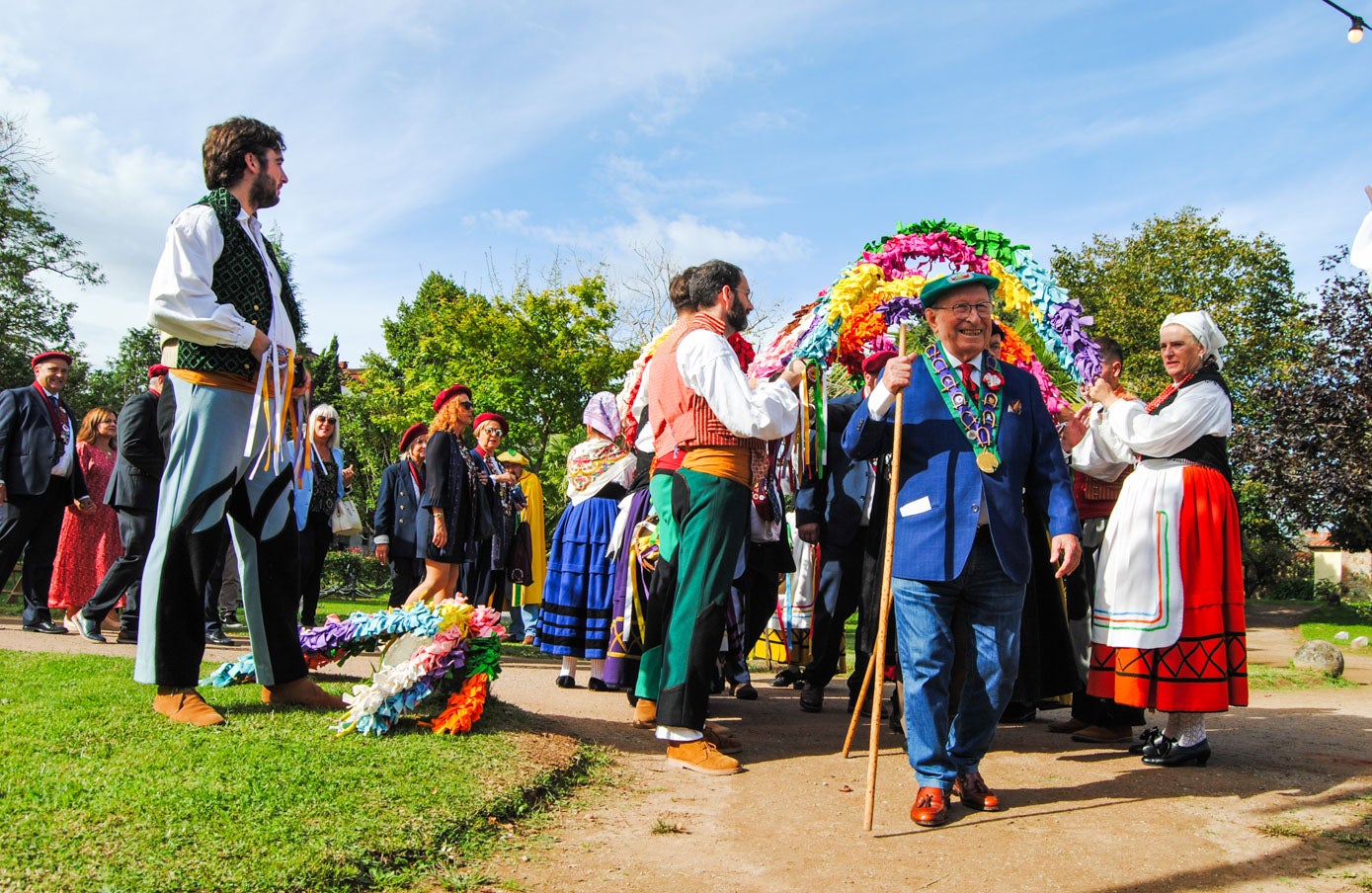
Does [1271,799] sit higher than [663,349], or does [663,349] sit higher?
[663,349]

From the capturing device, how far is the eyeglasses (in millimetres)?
3959

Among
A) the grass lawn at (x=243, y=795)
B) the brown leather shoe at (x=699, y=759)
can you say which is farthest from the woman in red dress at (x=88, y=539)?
the brown leather shoe at (x=699, y=759)

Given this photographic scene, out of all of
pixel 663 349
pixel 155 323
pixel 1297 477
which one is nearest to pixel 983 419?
pixel 663 349

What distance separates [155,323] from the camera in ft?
12.8

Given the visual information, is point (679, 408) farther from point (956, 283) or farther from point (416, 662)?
point (416, 662)

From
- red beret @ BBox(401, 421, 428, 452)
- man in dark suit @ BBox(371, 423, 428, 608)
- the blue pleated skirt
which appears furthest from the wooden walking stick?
red beret @ BBox(401, 421, 428, 452)

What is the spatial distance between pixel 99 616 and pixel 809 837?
6.32 metres

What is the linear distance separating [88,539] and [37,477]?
1.79 metres

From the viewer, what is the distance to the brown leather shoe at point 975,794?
389 cm

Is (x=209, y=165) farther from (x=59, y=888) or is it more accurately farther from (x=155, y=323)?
(x=59, y=888)

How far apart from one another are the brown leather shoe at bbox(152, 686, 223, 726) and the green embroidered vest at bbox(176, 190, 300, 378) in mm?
1268

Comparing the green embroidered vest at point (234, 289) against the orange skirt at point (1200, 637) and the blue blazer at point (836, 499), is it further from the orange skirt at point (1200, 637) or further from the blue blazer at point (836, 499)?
the orange skirt at point (1200, 637)

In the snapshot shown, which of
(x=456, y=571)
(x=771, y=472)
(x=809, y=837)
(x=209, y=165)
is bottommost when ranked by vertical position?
(x=809, y=837)

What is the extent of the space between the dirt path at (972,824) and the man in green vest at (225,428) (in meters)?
1.44
